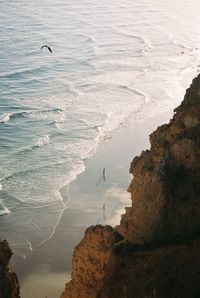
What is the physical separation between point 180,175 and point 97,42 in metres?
57.6

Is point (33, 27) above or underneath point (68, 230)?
above

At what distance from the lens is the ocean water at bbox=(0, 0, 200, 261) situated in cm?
2745

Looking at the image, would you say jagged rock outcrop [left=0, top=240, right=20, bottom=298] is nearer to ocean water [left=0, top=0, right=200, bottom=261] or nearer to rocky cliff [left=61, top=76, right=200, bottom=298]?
rocky cliff [left=61, top=76, right=200, bottom=298]

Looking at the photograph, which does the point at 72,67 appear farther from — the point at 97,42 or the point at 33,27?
the point at 33,27

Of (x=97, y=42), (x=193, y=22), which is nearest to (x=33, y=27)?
(x=97, y=42)

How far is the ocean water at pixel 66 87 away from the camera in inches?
1081

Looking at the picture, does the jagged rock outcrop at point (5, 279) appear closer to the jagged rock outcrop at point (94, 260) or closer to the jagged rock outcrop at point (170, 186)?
the jagged rock outcrop at point (94, 260)

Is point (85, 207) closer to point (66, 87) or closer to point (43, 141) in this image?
point (43, 141)

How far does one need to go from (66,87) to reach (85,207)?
23.9 metres

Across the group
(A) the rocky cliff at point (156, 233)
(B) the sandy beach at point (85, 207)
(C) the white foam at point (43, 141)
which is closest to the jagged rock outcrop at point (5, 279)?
(A) the rocky cliff at point (156, 233)

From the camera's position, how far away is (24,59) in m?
56.5

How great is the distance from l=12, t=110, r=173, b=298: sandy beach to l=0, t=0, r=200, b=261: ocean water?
1.97 ft

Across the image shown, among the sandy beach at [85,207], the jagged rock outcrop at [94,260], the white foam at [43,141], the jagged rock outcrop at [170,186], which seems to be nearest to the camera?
A: the jagged rock outcrop at [94,260]

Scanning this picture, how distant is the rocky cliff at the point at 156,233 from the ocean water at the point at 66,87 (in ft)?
38.6
